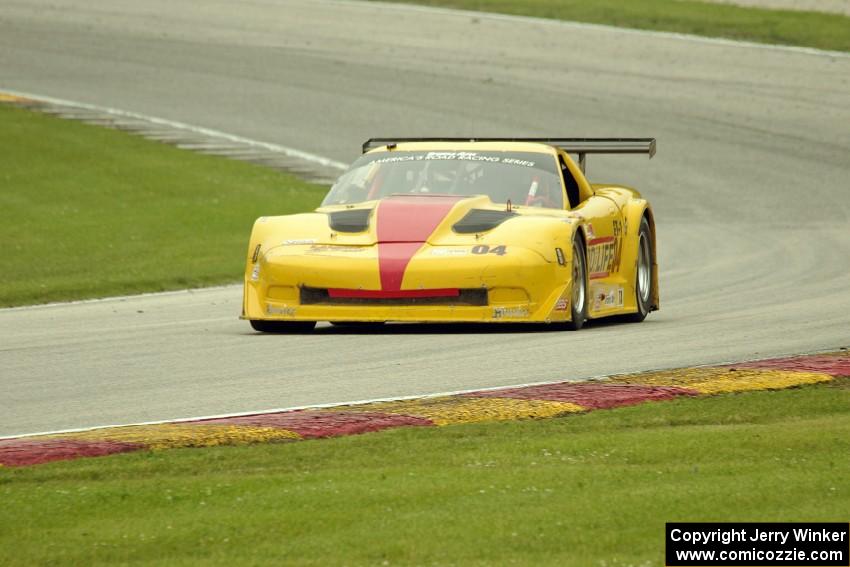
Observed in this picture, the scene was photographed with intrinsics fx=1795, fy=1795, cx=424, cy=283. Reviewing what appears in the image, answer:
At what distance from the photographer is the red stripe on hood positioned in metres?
11.5

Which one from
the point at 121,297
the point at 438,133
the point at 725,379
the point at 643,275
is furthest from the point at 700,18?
the point at 725,379

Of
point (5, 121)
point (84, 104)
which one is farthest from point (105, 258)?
point (84, 104)

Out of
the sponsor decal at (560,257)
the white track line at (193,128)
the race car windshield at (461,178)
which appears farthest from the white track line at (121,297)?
the white track line at (193,128)

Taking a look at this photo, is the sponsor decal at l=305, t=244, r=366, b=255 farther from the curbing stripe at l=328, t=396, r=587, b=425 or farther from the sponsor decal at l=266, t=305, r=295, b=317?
the curbing stripe at l=328, t=396, r=587, b=425

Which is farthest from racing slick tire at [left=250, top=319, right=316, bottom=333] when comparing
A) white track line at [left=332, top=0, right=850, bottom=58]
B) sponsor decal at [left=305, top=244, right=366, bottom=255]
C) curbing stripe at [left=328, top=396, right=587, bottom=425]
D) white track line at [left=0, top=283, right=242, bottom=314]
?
white track line at [left=332, top=0, right=850, bottom=58]

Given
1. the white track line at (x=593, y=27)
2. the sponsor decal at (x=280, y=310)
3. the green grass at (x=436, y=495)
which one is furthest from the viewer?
the white track line at (x=593, y=27)

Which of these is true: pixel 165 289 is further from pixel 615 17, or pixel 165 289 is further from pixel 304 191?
pixel 615 17

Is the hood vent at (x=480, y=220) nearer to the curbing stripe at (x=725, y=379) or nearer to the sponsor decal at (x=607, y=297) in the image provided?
the sponsor decal at (x=607, y=297)

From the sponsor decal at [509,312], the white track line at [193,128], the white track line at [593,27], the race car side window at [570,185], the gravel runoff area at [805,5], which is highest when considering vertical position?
the gravel runoff area at [805,5]

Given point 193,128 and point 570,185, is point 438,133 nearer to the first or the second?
point 193,128

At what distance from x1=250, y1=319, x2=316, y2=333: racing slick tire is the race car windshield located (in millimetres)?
1050

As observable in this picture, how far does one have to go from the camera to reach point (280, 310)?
11.8 metres

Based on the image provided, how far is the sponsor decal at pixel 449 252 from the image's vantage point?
11500 mm

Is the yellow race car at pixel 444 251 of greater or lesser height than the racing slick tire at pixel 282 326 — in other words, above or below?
above
